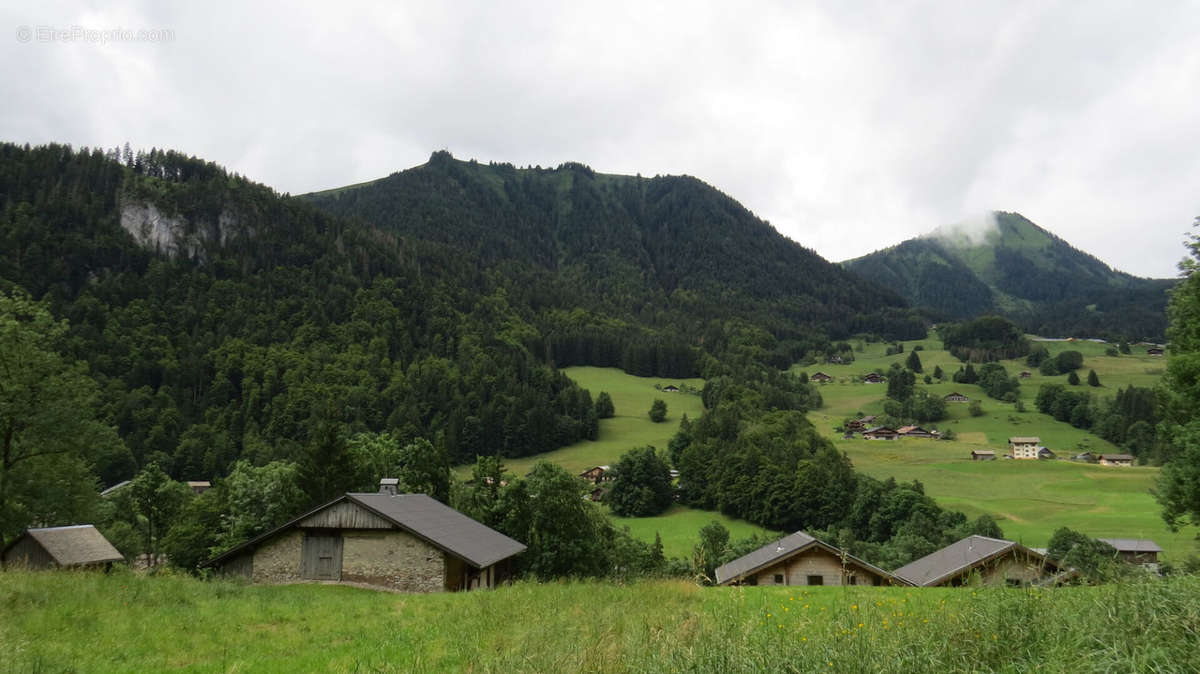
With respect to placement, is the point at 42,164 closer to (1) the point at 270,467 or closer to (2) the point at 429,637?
(1) the point at 270,467

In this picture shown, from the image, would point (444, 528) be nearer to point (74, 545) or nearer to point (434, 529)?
point (434, 529)

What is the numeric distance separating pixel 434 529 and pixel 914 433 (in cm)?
11243

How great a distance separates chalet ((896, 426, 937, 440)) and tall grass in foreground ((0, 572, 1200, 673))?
4408 inches

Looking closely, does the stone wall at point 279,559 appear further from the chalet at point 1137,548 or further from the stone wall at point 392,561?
the chalet at point 1137,548

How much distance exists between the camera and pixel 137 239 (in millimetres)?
156875

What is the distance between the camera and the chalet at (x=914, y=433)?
115562 millimetres

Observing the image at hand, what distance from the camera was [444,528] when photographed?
26.5 metres

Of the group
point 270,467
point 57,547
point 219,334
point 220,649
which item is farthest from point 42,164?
point 220,649

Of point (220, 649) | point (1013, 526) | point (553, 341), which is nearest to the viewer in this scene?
point (220, 649)

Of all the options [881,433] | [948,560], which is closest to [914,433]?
[881,433]

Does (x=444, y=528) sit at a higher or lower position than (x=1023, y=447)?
higher

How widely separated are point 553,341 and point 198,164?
10580 centimetres

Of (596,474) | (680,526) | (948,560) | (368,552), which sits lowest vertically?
(680,526)

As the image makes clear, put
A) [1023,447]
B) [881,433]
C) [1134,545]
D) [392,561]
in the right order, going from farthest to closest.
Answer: [881,433], [1023,447], [1134,545], [392,561]
